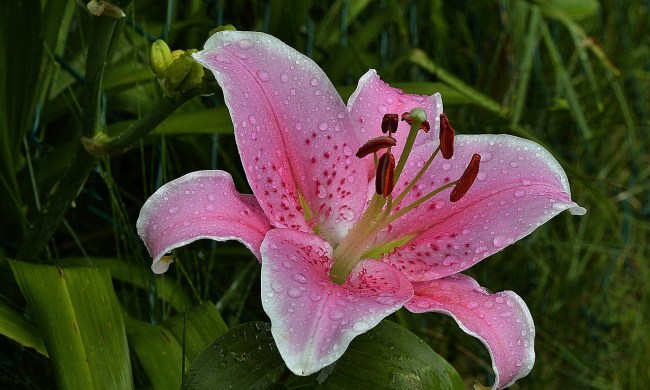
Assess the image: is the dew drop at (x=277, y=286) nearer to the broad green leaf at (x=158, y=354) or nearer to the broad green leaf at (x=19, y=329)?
the broad green leaf at (x=158, y=354)

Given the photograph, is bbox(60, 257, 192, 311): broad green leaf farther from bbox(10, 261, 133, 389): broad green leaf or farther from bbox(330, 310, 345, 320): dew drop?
bbox(330, 310, 345, 320): dew drop

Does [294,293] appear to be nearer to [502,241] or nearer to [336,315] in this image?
[336,315]

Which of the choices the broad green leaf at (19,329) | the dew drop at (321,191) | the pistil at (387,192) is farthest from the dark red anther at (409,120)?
the broad green leaf at (19,329)

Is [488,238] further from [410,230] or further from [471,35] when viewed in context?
[471,35]

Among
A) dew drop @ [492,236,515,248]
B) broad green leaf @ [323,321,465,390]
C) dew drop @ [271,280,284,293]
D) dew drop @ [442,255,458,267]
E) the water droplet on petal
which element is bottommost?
broad green leaf @ [323,321,465,390]

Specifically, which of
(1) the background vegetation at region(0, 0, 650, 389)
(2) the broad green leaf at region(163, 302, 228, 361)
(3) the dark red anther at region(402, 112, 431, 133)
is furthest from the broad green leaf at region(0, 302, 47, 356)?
(3) the dark red anther at region(402, 112, 431, 133)

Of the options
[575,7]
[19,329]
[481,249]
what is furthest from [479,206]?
[575,7]

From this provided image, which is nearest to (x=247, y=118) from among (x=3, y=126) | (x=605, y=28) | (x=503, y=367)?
(x=503, y=367)
